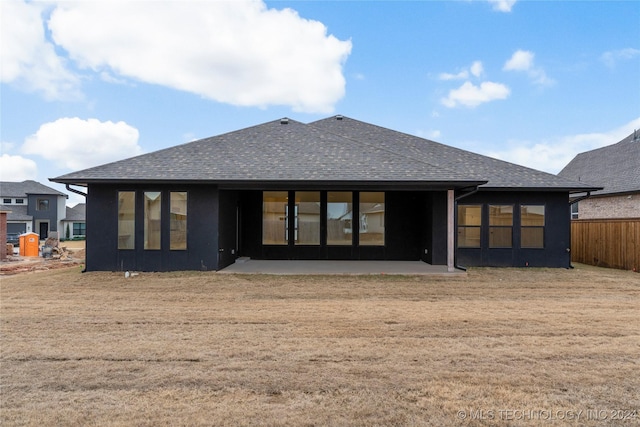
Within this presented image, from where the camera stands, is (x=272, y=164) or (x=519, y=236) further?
(x=519, y=236)

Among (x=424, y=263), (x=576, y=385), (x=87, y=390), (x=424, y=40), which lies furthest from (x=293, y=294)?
(x=424, y=40)

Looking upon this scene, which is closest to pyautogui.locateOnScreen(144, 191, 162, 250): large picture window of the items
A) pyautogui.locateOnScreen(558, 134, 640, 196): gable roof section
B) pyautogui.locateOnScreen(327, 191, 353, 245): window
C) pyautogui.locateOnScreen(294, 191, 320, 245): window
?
pyautogui.locateOnScreen(294, 191, 320, 245): window

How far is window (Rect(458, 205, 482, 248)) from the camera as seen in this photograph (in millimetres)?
11375

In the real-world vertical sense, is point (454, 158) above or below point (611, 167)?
below

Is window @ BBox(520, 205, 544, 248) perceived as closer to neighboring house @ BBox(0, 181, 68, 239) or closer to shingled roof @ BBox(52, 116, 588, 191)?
shingled roof @ BBox(52, 116, 588, 191)

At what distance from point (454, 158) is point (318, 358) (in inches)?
462

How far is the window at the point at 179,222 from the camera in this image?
995 cm

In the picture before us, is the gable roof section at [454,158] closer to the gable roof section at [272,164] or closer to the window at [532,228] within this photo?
the window at [532,228]

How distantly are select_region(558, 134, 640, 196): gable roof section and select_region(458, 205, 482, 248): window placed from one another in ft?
24.4

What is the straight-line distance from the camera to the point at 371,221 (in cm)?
1271

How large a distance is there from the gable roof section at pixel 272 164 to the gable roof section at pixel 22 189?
→ 3360 cm

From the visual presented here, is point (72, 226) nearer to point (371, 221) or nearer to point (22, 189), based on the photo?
point (22, 189)

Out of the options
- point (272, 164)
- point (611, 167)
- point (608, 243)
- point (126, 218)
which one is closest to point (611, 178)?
point (611, 167)

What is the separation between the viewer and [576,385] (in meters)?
3.18
